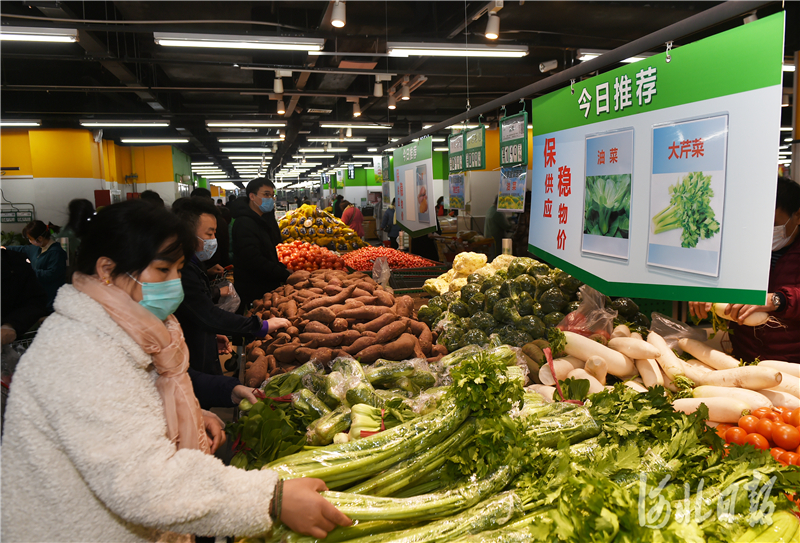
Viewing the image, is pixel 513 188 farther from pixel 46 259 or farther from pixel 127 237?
pixel 46 259

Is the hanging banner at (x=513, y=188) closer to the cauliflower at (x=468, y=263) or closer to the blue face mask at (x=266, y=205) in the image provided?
the cauliflower at (x=468, y=263)

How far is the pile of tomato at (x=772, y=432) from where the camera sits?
6.45 feet

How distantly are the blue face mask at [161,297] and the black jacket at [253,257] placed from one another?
3.41 meters

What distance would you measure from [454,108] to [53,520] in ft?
54.9

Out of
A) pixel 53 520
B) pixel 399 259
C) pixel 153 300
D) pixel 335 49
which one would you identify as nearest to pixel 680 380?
pixel 153 300

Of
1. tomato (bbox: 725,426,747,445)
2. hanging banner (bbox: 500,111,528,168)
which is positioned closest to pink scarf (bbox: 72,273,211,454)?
tomato (bbox: 725,426,747,445)

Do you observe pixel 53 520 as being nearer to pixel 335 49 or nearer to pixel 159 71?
pixel 335 49

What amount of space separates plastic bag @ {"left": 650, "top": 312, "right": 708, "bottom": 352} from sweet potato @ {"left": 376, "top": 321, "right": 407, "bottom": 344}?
1.58 meters

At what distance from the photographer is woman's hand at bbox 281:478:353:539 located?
140cm

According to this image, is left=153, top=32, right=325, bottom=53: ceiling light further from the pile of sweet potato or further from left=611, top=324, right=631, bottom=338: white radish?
left=611, top=324, right=631, bottom=338: white radish

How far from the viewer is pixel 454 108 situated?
16.6 m

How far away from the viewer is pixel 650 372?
2668mm

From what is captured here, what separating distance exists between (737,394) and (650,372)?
0.39 metres

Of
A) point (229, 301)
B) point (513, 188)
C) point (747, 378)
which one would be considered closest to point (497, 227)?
point (513, 188)
